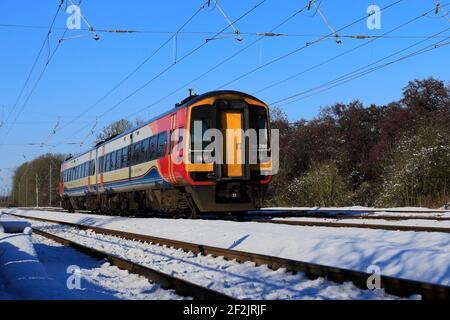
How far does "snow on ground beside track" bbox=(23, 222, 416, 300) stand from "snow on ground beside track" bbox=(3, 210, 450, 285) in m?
0.85

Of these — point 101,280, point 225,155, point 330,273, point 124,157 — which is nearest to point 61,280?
point 101,280

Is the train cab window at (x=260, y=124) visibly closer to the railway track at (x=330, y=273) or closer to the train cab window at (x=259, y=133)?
the train cab window at (x=259, y=133)

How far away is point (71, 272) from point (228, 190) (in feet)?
24.3

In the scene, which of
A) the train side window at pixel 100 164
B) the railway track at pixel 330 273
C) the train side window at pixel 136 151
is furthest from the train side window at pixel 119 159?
the railway track at pixel 330 273

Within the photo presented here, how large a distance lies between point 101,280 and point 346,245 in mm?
3766

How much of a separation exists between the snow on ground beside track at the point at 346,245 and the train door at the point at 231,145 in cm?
166

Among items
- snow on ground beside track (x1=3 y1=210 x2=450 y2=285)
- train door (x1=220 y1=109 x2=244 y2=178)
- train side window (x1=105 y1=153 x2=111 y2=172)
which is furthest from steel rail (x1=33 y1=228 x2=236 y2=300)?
train side window (x1=105 y1=153 x2=111 y2=172)

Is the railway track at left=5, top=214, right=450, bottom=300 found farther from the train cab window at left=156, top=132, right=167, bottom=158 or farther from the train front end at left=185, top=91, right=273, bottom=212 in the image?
the train cab window at left=156, top=132, right=167, bottom=158

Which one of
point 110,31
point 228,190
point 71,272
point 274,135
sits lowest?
point 71,272

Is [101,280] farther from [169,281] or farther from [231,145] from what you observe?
[231,145]

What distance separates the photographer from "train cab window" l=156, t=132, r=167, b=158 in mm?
16656

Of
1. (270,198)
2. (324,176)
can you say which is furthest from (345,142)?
(324,176)
